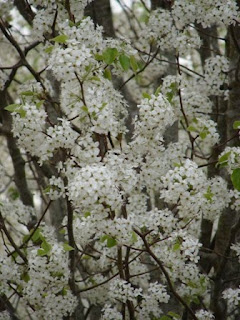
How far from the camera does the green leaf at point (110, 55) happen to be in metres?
3.95

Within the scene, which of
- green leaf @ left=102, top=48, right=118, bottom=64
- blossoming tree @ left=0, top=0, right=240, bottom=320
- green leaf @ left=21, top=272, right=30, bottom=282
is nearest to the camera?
→ blossoming tree @ left=0, top=0, right=240, bottom=320

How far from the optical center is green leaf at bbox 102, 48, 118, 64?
3947mm

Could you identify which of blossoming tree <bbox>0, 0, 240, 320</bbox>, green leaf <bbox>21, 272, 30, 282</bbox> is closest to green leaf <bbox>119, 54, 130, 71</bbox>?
blossoming tree <bbox>0, 0, 240, 320</bbox>

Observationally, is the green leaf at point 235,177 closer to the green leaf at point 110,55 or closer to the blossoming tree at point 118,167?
the blossoming tree at point 118,167

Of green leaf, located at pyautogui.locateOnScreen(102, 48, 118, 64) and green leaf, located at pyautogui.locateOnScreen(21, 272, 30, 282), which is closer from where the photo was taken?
green leaf, located at pyautogui.locateOnScreen(102, 48, 118, 64)

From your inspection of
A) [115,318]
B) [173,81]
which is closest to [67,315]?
[115,318]

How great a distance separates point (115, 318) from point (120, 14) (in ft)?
26.5

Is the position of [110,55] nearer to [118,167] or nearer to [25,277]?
[118,167]

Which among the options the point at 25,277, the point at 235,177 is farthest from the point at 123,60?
the point at 25,277

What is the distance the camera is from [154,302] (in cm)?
480

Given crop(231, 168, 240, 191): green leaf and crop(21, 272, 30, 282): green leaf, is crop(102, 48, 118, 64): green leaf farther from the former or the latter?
crop(21, 272, 30, 282): green leaf

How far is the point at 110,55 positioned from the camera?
397cm

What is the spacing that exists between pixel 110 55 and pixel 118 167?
854 mm

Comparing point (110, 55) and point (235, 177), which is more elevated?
point (110, 55)
